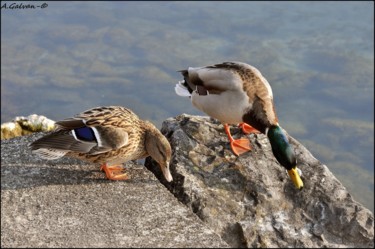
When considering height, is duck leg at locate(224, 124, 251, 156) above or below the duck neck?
below

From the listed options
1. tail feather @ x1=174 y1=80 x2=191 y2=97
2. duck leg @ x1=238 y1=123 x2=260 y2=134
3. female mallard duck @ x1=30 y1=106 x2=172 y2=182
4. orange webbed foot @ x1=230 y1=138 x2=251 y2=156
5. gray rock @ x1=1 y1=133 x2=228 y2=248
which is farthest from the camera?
tail feather @ x1=174 y1=80 x2=191 y2=97

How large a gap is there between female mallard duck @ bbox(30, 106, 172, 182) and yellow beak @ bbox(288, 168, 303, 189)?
84cm

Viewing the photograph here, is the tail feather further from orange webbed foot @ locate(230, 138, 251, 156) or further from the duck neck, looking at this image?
the duck neck

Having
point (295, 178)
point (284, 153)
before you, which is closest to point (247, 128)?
point (284, 153)

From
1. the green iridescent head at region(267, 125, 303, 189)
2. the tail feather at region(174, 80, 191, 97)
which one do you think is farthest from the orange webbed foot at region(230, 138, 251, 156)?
the tail feather at region(174, 80, 191, 97)

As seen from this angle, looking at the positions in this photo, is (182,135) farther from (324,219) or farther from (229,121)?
(324,219)

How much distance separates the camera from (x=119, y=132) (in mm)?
4848

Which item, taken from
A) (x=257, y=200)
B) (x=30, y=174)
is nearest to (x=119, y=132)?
(x=30, y=174)

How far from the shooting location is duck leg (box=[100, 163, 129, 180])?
4.93 m

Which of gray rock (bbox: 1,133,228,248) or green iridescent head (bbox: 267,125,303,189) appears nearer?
gray rock (bbox: 1,133,228,248)

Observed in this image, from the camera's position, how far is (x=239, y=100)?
5680mm

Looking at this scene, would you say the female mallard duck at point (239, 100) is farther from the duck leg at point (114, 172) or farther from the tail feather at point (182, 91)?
the duck leg at point (114, 172)

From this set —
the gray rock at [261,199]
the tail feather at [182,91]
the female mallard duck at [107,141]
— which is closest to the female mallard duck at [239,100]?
the gray rock at [261,199]

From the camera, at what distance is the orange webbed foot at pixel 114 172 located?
4930mm
